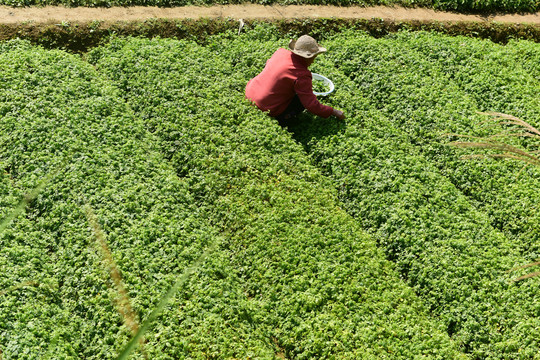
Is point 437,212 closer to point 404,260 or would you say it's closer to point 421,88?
point 404,260

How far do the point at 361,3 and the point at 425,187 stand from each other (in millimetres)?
7976

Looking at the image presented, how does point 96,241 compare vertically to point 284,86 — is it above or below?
below

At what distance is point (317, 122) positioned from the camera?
10.5 m

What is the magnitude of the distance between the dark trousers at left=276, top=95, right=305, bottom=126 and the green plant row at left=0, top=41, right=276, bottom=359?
251 centimetres

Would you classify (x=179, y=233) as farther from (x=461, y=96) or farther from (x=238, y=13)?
(x=238, y=13)

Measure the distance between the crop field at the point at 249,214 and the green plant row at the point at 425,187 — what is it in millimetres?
33

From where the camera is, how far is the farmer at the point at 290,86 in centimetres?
984

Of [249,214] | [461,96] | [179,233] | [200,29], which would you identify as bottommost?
[249,214]

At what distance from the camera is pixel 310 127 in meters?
10.4

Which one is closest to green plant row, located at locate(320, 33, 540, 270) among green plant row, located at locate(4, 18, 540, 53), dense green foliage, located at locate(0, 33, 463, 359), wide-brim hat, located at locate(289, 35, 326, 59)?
green plant row, located at locate(4, 18, 540, 53)

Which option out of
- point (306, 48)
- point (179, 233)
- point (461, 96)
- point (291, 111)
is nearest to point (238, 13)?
point (291, 111)

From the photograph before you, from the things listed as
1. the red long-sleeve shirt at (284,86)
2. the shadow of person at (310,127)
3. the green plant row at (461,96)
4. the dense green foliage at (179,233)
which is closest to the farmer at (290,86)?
the red long-sleeve shirt at (284,86)

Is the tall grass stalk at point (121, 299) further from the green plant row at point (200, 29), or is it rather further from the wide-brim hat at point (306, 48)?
the green plant row at point (200, 29)

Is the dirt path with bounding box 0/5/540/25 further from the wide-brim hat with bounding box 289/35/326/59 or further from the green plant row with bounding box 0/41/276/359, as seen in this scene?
the wide-brim hat with bounding box 289/35/326/59
